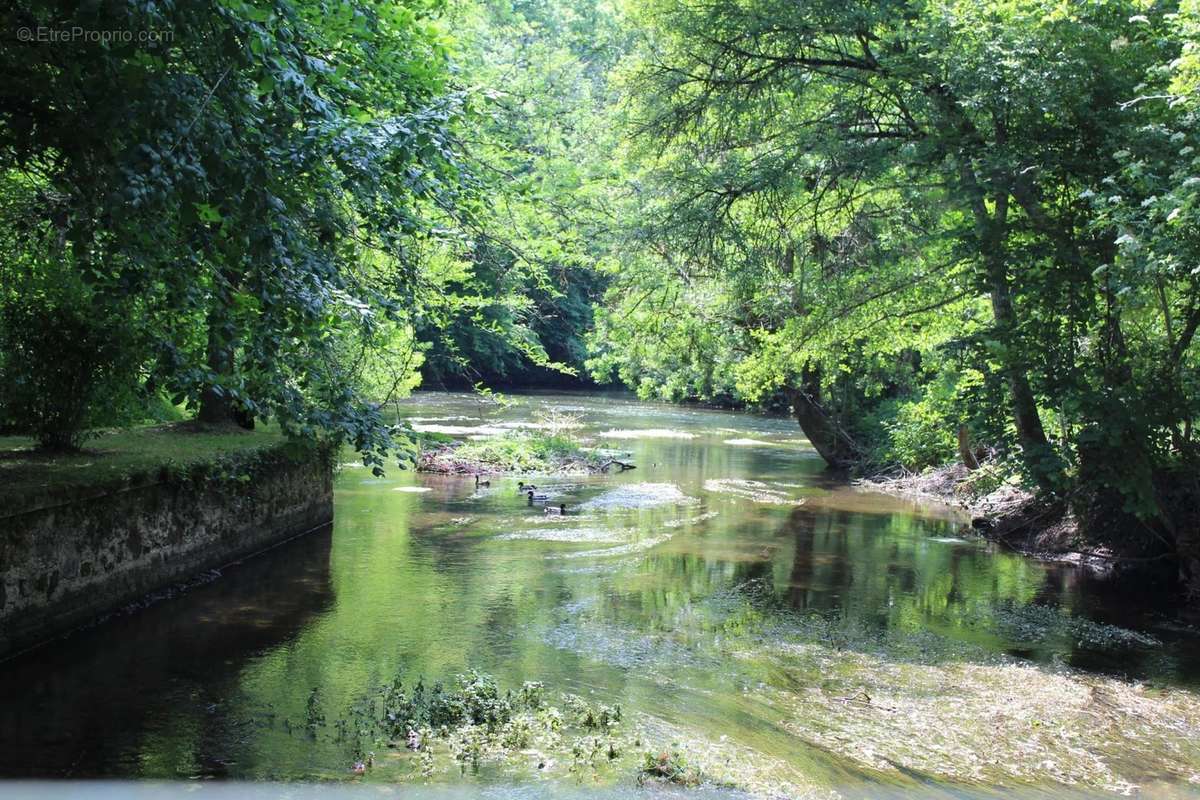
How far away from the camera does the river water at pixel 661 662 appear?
241 inches

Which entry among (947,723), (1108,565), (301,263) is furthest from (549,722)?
(1108,565)

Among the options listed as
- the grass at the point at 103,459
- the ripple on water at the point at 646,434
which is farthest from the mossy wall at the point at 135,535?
the ripple on water at the point at 646,434

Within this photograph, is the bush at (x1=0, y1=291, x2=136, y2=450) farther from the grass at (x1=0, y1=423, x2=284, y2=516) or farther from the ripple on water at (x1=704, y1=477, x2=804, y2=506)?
the ripple on water at (x1=704, y1=477, x2=804, y2=506)

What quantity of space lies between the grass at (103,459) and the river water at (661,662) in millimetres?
1227

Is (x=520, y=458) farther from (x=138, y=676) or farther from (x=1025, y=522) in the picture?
(x=138, y=676)

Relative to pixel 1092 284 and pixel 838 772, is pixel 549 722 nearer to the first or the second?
pixel 838 772

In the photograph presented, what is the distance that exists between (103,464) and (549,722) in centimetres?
512

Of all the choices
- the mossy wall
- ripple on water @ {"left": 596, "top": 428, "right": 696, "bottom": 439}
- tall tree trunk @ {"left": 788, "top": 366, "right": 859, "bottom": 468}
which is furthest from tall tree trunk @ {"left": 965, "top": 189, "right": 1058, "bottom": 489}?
ripple on water @ {"left": 596, "top": 428, "right": 696, "bottom": 439}

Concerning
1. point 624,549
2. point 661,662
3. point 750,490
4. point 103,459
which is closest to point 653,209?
point 624,549

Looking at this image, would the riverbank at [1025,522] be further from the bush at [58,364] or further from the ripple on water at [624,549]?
the bush at [58,364]

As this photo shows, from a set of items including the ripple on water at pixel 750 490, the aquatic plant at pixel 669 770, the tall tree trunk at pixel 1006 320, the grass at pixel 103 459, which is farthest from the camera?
the ripple on water at pixel 750 490

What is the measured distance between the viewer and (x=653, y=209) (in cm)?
1559

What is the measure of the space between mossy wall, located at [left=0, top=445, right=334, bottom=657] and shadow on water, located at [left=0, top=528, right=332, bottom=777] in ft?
0.84

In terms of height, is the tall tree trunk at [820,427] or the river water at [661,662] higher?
the tall tree trunk at [820,427]
